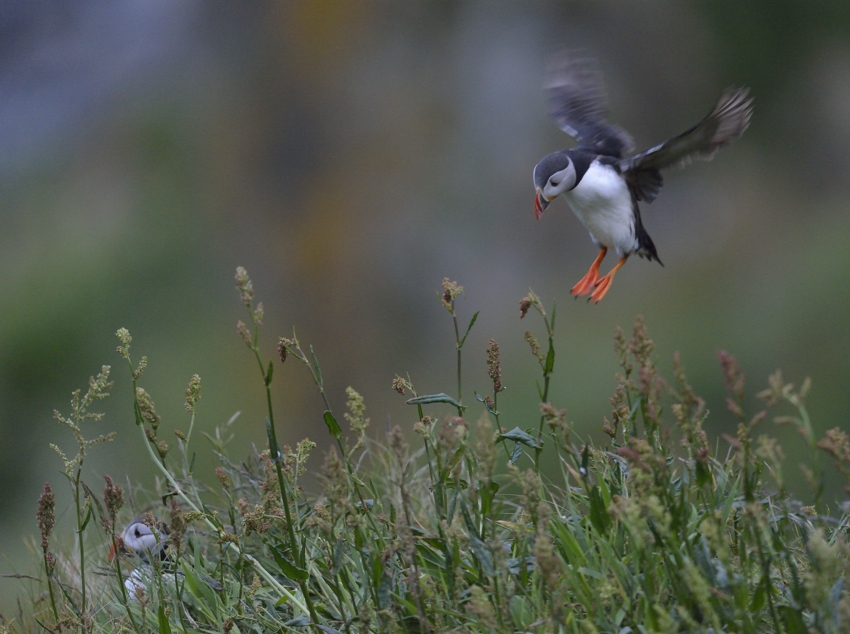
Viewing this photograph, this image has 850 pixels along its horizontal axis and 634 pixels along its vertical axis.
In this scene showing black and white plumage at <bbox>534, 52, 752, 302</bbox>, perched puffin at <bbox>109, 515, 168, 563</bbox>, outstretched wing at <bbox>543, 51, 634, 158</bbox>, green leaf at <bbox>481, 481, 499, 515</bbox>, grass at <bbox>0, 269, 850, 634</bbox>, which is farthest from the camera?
outstretched wing at <bbox>543, 51, 634, 158</bbox>

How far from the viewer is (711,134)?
8.86ft

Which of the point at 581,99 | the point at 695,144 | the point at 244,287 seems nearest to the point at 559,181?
the point at 695,144

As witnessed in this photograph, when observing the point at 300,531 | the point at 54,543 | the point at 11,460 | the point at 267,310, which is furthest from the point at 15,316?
the point at 300,531

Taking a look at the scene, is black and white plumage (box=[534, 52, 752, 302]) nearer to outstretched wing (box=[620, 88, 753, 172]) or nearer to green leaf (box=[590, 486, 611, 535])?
outstretched wing (box=[620, 88, 753, 172])

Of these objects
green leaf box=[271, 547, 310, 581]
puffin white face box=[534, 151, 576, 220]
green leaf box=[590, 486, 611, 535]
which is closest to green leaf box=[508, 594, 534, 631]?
green leaf box=[590, 486, 611, 535]

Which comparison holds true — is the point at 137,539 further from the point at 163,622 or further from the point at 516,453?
the point at 516,453

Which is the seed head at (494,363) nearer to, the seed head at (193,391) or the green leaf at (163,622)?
the seed head at (193,391)

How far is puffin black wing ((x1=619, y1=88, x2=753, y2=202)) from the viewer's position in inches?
101

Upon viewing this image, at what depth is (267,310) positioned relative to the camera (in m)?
7.68

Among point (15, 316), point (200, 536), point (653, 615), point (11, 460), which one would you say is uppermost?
point (15, 316)

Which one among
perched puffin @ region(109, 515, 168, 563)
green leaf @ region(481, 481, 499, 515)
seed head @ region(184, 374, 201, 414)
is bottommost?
green leaf @ region(481, 481, 499, 515)

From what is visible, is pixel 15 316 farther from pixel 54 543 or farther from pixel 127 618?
pixel 127 618

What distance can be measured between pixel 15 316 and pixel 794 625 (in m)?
7.74

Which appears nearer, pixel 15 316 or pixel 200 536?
pixel 200 536
